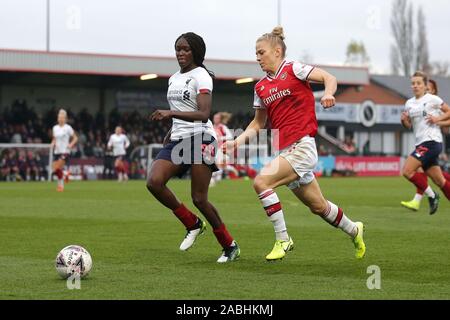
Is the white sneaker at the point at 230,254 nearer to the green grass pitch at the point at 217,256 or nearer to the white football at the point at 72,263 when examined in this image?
the green grass pitch at the point at 217,256

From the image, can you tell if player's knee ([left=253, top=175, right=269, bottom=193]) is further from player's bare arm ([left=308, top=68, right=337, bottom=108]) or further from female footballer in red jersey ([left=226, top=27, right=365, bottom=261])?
Answer: player's bare arm ([left=308, top=68, right=337, bottom=108])

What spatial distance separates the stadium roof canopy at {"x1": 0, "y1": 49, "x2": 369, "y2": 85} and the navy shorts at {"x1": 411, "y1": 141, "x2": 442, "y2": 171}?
2779cm

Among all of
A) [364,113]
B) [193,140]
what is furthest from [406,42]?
[193,140]

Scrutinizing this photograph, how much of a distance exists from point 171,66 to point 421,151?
29240 millimetres

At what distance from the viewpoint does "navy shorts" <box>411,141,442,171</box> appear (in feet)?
57.0

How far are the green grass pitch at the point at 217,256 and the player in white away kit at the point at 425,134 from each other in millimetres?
742

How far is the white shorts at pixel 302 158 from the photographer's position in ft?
32.0

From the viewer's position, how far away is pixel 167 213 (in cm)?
1772

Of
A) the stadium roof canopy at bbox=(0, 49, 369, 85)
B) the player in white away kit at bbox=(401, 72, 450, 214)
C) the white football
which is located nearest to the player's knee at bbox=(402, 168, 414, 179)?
the player in white away kit at bbox=(401, 72, 450, 214)

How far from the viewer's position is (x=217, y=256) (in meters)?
10.6

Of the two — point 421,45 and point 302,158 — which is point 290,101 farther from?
point 421,45

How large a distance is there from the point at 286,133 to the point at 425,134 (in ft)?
26.8

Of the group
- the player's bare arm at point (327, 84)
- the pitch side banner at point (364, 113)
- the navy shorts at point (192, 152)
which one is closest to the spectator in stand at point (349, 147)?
the pitch side banner at point (364, 113)
